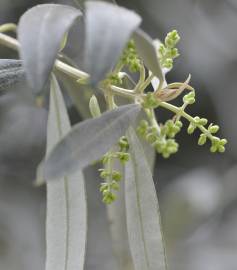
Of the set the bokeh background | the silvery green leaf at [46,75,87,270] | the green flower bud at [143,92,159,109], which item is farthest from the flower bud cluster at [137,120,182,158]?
the bokeh background

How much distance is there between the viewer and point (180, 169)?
2.66 metres

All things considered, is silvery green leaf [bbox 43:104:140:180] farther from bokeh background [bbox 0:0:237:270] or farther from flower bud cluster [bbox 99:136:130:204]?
bokeh background [bbox 0:0:237:270]

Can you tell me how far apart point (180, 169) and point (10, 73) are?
177cm

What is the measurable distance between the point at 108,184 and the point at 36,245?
1602 millimetres

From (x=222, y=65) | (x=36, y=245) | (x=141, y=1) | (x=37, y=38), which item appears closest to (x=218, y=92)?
(x=222, y=65)

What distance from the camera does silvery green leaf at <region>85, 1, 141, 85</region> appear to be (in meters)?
0.59

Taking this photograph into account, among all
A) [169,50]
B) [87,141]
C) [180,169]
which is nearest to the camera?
[87,141]

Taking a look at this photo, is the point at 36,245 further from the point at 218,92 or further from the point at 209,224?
the point at 218,92

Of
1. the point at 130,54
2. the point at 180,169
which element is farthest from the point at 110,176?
the point at 180,169

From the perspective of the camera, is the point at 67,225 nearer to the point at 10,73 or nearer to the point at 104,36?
the point at 10,73

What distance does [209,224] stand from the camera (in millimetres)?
2467

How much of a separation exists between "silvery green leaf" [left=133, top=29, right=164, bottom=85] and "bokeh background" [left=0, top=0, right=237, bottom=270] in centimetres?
116

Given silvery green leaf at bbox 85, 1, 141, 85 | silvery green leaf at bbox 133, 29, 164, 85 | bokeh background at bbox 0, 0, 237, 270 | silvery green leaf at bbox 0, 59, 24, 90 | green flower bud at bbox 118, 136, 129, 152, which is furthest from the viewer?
bokeh background at bbox 0, 0, 237, 270

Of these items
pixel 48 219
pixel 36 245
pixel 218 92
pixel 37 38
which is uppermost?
pixel 37 38
